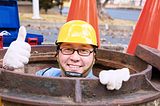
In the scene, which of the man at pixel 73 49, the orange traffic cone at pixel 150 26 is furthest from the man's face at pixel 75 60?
the orange traffic cone at pixel 150 26

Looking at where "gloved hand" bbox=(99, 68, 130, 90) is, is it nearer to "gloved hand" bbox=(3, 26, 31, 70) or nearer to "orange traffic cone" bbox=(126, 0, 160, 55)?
"gloved hand" bbox=(3, 26, 31, 70)

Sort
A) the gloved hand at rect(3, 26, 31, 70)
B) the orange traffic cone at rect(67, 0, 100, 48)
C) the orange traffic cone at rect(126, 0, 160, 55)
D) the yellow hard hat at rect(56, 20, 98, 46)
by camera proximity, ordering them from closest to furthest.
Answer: the gloved hand at rect(3, 26, 31, 70)
the yellow hard hat at rect(56, 20, 98, 46)
the orange traffic cone at rect(126, 0, 160, 55)
the orange traffic cone at rect(67, 0, 100, 48)

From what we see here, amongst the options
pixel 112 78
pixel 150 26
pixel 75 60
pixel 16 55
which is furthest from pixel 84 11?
pixel 112 78

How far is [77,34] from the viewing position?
180 cm

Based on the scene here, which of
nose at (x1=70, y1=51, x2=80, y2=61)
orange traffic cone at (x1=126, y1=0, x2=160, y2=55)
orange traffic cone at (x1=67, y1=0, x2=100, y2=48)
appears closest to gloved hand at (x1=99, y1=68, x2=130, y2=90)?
nose at (x1=70, y1=51, x2=80, y2=61)

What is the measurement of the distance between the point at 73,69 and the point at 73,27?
408mm

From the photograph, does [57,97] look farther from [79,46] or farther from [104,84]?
[79,46]

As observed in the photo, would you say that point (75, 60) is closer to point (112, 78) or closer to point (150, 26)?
point (112, 78)

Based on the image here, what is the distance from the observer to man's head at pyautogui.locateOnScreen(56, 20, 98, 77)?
5.89ft

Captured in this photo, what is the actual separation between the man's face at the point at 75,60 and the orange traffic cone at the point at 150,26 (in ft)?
4.77

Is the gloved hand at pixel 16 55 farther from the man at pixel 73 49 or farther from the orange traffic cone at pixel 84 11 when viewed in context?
the orange traffic cone at pixel 84 11

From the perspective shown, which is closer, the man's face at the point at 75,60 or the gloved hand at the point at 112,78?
the gloved hand at the point at 112,78

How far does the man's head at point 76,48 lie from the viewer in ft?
5.89

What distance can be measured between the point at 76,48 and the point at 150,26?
5.53ft
